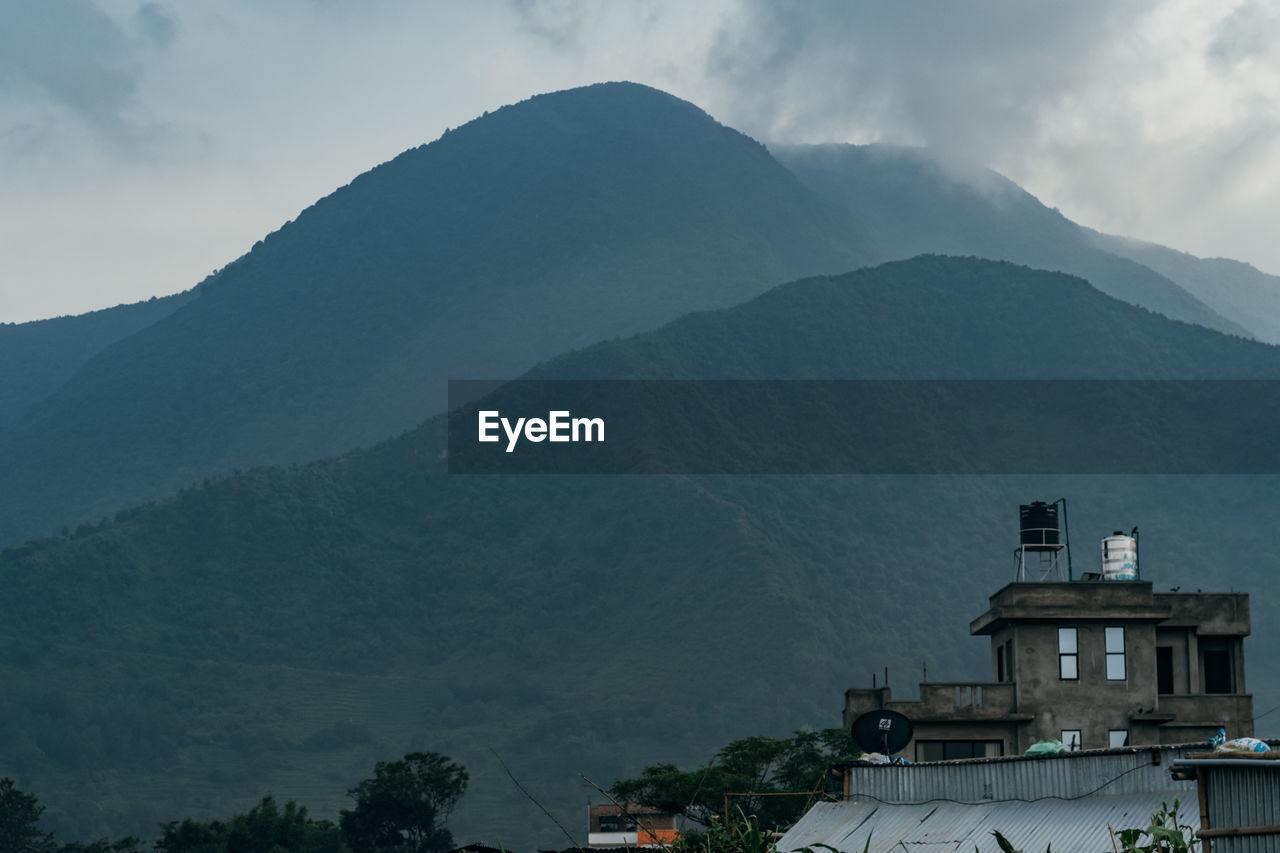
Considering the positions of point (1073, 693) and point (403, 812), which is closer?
point (1073, 693)

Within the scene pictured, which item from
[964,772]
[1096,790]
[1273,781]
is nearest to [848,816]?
[964,772]

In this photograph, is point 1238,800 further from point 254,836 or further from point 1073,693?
point 254,836

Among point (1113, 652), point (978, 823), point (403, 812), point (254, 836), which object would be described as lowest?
point (254, 836)

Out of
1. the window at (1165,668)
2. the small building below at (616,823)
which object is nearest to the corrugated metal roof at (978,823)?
the window at (1165,668)

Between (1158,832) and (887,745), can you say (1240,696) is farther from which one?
(1158,832)

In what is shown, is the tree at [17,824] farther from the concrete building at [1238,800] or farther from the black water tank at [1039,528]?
the concrete building at [1238,800]

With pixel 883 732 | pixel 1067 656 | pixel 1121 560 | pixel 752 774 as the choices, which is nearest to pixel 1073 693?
pixel 1067 656

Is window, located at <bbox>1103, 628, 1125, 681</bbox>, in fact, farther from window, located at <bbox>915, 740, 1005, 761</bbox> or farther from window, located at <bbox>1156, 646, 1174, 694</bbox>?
window, located at <bbox>915, 740, 1005, 761</bbox>
